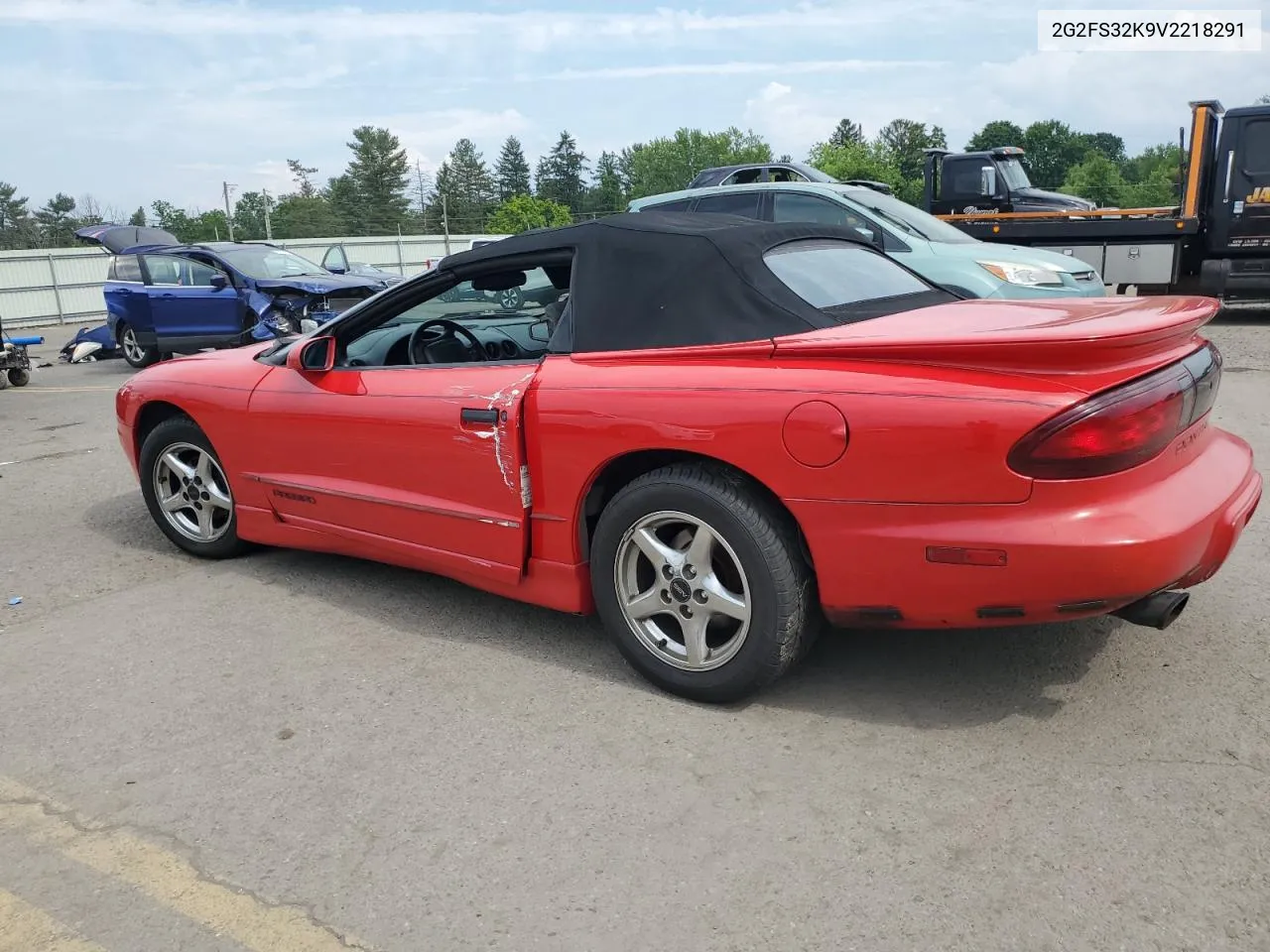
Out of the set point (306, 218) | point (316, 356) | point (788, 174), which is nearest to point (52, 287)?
point (788, 174)

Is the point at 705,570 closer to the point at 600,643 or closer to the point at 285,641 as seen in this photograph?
the point at 600,643

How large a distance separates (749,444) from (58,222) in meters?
85.5

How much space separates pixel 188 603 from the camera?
4.35 meters

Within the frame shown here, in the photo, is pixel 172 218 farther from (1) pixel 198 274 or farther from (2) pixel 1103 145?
(2) pixel 1103 145

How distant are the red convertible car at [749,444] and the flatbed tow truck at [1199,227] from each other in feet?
37.8

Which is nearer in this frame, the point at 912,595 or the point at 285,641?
the point at 912,595

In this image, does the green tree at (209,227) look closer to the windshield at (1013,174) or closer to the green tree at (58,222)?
the green tree at (58,222)

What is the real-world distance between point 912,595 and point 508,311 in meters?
2.31

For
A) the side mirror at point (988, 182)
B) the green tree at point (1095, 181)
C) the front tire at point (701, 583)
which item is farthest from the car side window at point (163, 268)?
the green tree at point (1095, 181)

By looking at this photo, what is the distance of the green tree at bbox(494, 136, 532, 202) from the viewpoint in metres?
127

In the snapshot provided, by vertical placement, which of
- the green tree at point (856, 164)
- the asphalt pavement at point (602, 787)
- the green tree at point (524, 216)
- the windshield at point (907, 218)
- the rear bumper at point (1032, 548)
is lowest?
the asphalt pavement at point (602, 787)

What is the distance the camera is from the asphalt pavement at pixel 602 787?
2264 millimetres

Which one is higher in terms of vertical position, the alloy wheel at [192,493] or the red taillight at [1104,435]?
the red taillight at [1104,435]

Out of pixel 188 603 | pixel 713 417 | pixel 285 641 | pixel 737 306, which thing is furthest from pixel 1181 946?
pixel 188 603
